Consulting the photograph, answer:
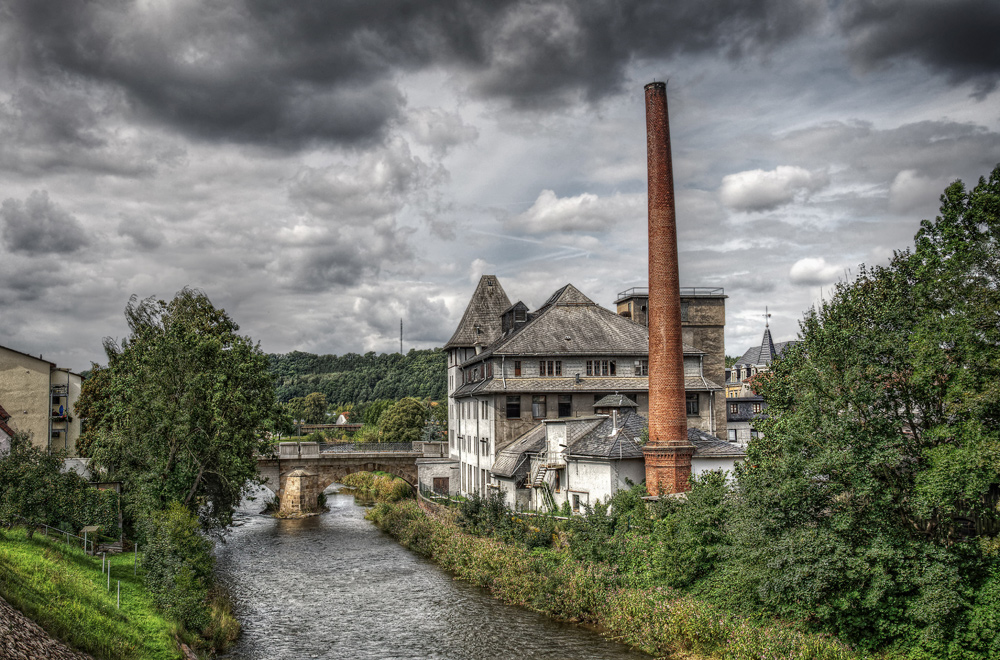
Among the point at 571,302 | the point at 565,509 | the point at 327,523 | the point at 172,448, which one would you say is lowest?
the point at 327,523

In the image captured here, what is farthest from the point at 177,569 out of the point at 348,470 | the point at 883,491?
the point at 348,470

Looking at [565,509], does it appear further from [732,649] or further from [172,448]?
[172,448]

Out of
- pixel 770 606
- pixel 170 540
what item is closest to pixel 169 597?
pixel 170 540

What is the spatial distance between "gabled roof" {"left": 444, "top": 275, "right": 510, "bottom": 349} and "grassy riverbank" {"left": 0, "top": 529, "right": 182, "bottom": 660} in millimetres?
32851

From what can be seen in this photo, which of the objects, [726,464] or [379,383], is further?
[379,383]

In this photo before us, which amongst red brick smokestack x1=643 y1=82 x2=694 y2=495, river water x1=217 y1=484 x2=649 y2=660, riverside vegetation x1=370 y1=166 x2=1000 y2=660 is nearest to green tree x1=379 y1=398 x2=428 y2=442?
river water x1=217 y1=484 x2=649 y2=660

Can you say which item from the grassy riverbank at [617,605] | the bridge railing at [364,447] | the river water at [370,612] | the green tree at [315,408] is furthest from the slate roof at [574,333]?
the green tree at [315,408]

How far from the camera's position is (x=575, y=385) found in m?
43.6

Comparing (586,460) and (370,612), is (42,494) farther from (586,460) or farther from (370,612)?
(586,460)

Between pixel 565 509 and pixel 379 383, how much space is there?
125m

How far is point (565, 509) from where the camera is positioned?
32.0 meters

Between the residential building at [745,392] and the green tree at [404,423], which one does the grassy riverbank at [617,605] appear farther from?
the green tree at [404,423]

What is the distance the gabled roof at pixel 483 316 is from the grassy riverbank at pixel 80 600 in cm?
3285

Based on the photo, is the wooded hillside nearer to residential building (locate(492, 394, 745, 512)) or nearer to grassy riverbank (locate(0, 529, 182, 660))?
residential building (locate(492, 394, 745, 512))
